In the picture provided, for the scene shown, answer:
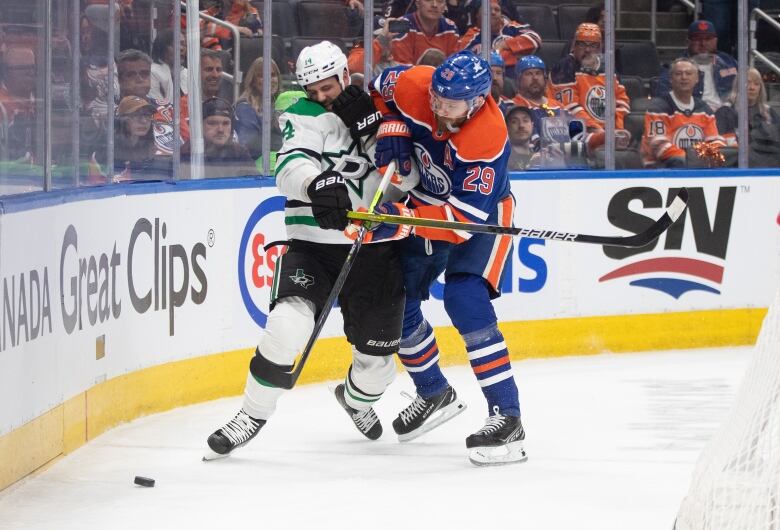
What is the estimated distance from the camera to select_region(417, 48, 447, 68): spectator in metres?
6.72

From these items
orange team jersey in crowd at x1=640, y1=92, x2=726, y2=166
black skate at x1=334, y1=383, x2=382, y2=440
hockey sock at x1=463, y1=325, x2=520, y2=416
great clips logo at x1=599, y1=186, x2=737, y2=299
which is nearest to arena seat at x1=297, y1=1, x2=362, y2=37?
great clips logo at x1=599, y1=186, x2=737, y2=299

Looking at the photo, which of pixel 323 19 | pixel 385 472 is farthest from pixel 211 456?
pixel 323 19

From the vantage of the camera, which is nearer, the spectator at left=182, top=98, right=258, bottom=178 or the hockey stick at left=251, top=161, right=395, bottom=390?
the hockey stick at left=251, top=161, right=395, bottom=390

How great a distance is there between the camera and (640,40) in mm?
7246

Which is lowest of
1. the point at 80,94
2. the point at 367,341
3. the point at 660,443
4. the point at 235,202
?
the point at 660,443

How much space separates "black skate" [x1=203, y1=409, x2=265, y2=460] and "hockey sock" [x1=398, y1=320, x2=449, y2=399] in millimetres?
566

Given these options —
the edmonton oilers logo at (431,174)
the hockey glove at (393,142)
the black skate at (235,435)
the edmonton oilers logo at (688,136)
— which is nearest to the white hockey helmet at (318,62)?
the hockey glove at (393,142)

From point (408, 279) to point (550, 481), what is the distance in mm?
809

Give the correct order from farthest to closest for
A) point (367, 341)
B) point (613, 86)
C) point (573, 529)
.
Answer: point (613, 86)
point (367, 341)
point (573, 529)

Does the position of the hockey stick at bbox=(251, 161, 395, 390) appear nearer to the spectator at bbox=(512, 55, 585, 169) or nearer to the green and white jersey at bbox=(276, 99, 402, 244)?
the green and white jersey at bbox=(276, 99, 402, 244)

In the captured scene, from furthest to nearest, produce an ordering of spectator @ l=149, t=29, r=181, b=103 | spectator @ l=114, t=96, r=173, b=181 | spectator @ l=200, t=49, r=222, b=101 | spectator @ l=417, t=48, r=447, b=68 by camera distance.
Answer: spectator @ l=417, t=48, r=447, b=68, spectator @ l=200, t=49, r=222, b=101, spectator @ l=149, t=29, r=181, b=103, spectator @ l=114, t=96, r=173, b=181

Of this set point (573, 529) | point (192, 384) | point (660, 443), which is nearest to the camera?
point (573, 529)

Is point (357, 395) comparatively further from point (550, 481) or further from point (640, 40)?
point (640, 40)

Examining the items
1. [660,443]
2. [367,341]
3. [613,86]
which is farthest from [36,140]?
[613,86]
